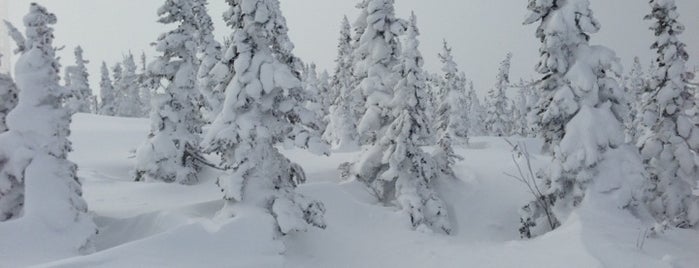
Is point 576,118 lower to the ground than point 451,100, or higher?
lower

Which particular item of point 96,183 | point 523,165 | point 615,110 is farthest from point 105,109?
point 615,110

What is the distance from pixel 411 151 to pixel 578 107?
20.2ft

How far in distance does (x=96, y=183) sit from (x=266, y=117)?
32.0 feet

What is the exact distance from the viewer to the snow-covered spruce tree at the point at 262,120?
14.5 metres

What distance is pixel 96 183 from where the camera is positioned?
20750 millimetres

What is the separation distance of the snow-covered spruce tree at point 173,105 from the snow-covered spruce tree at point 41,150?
316 inches

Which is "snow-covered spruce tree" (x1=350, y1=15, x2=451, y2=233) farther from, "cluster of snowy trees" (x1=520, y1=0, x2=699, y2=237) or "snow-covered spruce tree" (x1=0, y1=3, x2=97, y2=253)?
"snow-covered spruce tree" (x1=0, y1=3, x2=97, y2=253)

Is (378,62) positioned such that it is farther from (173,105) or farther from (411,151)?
(173,105)

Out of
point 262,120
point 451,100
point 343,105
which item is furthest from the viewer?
point 343,105

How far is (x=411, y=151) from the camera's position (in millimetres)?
19984

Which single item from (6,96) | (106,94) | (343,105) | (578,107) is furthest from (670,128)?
(106,94)

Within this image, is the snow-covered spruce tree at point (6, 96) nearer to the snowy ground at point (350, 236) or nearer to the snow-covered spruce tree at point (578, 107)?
the snowy ground at point (350, 236)

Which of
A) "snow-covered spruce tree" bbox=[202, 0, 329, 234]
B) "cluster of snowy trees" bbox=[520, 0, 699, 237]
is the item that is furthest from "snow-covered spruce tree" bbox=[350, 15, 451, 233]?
"snow-covered spruce tree" bbox=[202, 0, 329, 234]

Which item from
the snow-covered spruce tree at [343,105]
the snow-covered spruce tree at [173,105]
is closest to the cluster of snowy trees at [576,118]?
the snow-covered spruce tree at [173,105]
